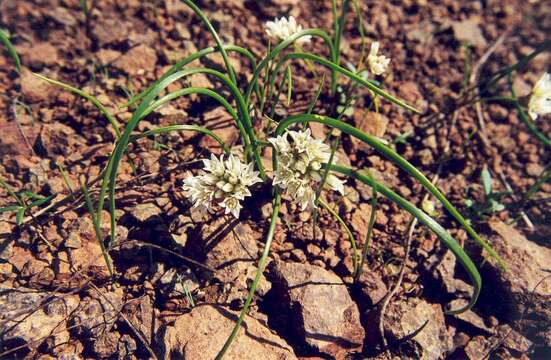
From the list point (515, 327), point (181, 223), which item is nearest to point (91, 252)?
point (181, 223)

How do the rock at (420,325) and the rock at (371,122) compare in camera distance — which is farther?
the rock at (371,122)

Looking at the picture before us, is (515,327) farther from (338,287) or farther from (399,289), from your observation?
(338,287)

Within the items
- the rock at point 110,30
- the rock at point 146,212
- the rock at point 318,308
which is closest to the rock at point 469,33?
the rock at point 318,308

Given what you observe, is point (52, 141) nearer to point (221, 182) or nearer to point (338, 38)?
point (221, 182)

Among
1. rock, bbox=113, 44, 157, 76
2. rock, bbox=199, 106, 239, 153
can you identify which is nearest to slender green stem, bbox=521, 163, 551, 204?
rock, bbox=199, 106, 239, 153

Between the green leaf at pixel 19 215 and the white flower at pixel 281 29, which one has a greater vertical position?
the white flower at pixel 281 29

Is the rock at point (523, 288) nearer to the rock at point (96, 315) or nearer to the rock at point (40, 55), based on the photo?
the rock at point (96, 315)
